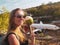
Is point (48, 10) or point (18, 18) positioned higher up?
point (18, 18)

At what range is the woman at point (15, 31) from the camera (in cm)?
138

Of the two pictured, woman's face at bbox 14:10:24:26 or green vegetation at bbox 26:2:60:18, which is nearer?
woman's face at bbox 14:10:24:26

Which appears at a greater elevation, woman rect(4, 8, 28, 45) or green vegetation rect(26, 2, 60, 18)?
woman rect(4, 8, 28, 45)

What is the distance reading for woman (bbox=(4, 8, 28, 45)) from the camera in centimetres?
138

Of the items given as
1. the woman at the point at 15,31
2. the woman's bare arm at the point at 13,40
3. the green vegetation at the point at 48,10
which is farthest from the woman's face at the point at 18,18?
the green vegetation at the point at 48,10

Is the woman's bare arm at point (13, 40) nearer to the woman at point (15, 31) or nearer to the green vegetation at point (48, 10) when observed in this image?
the woman at point (15, 31)

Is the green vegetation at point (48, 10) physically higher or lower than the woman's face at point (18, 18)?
lower

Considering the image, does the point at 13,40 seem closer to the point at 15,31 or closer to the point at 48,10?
the point at 15,31

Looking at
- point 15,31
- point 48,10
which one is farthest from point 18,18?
point 48,10

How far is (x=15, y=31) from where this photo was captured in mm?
1425

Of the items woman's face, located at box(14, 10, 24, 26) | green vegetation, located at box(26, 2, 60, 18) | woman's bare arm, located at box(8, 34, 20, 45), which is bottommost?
green vegetation, located at box(26, 2, 60, 18)

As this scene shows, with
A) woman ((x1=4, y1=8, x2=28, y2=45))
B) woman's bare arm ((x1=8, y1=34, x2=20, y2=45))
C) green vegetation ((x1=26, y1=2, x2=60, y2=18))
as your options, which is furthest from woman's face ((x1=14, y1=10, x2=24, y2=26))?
green vegetation ((x1=26, y1=2, x2=60, y2=18))

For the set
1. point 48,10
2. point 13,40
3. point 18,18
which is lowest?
point 48,10

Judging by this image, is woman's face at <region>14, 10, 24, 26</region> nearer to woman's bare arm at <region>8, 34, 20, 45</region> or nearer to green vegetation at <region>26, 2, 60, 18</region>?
woman's bare arm at <region>8, 34, 20, 45</region>
